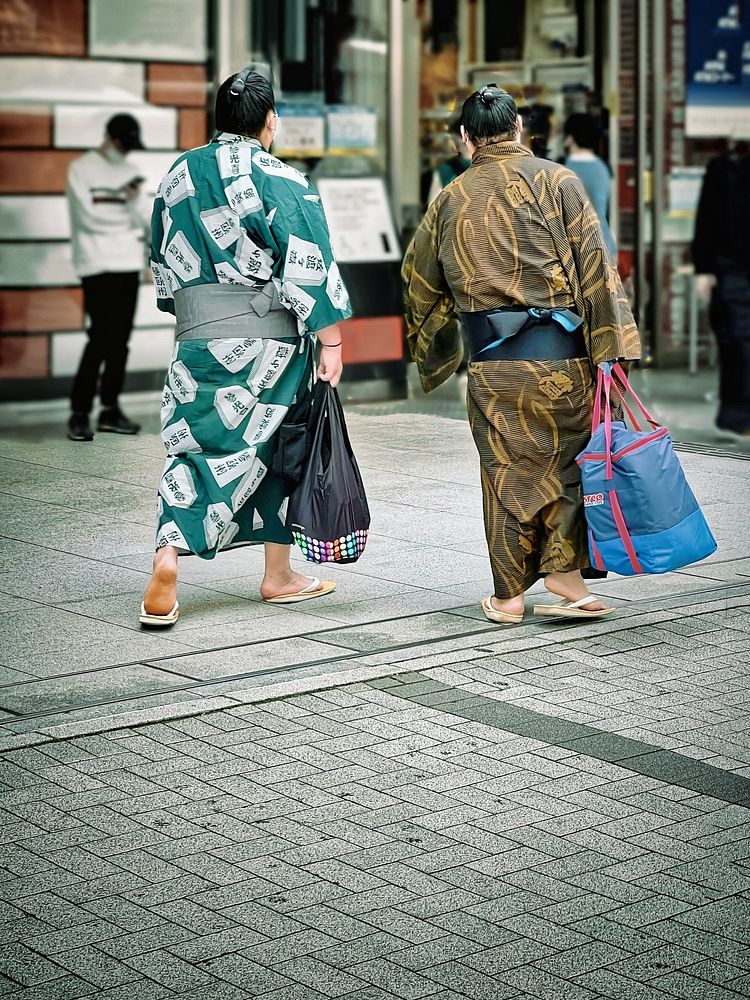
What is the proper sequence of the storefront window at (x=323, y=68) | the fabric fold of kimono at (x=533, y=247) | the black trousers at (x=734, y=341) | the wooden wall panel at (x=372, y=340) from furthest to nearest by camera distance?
the wooden wall panel at (x=372, y=340), the storefront window at (x=323, y=68), the black trousers at (x=734, y=341), the fabric fold of kimono at (x=533, y=247)

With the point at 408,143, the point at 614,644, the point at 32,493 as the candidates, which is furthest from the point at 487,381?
the point at 408,143

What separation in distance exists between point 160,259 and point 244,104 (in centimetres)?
61

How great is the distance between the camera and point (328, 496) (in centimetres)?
603

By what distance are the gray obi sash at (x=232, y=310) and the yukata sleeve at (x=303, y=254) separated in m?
0.09

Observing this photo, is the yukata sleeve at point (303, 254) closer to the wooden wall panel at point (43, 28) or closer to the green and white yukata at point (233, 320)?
the green and white yukata at point (233, 320)

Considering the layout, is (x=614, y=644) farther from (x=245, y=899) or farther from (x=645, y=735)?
(x=245, y=899)

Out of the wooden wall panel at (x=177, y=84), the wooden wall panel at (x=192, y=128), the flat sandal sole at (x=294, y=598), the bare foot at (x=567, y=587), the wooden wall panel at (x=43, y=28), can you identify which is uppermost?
the wooden wall panel at (x=43, y=28)

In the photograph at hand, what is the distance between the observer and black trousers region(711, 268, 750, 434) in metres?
10.2

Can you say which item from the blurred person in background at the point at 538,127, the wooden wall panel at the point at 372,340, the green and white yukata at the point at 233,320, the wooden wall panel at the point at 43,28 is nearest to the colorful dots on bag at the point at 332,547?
the green and white yukata at the point at 233,320

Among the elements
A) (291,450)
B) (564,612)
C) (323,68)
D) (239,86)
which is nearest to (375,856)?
(564,612)

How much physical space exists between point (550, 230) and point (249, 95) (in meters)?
1.13

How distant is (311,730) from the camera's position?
4.87 m

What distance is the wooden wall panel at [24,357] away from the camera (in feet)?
36.5

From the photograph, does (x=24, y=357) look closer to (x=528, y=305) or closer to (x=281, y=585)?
(x=281, y=585)
